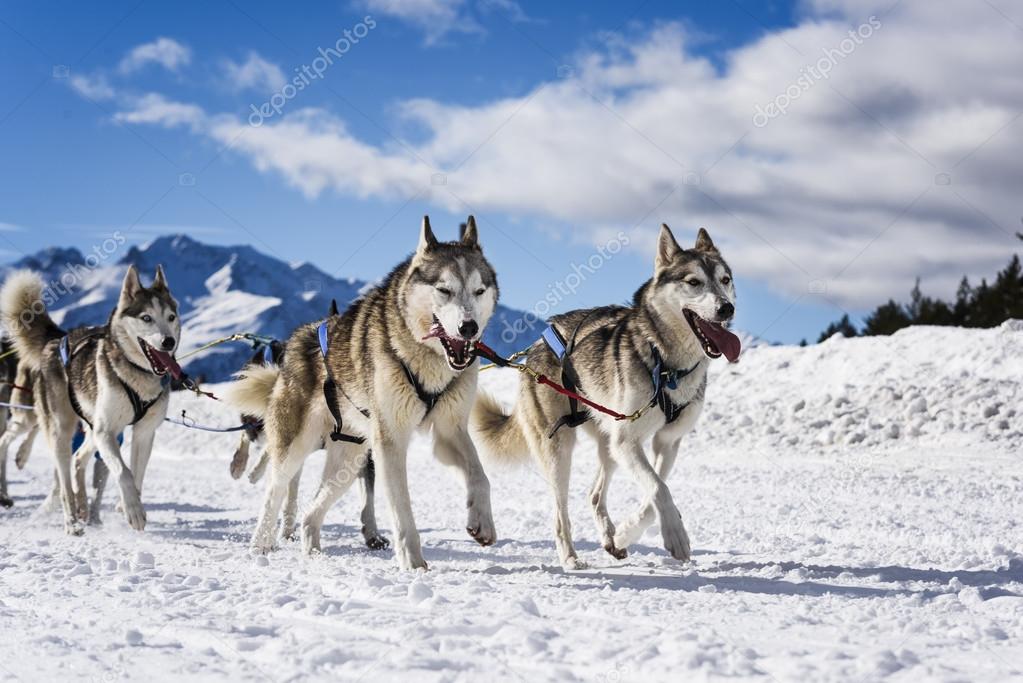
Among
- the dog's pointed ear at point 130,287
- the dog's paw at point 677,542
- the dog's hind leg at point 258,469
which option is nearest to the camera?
the dog's paw at point 677,542

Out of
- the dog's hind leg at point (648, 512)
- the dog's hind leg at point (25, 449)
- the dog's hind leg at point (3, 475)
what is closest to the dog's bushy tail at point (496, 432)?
the dog's hind leg at point (648, 512)

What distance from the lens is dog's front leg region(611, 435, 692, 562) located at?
4859 mm

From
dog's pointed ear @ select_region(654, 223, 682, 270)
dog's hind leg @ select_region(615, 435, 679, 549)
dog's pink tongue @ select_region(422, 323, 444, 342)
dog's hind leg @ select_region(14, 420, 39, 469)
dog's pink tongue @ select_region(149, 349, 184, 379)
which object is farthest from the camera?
dog's hind leg @ select_region(14, 420, 39, 469)

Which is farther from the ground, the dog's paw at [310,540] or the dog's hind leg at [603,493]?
the dog's hind leg at [603,493]

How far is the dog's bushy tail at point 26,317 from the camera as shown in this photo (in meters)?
9.12

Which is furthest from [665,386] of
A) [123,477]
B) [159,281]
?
[159,281]

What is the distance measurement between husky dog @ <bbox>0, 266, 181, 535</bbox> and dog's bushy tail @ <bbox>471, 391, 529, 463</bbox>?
2.47m

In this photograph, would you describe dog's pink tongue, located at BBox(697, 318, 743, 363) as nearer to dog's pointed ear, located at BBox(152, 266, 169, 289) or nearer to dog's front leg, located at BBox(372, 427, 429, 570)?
dog's front leg, located at BBox(372, 427, 429, 570)

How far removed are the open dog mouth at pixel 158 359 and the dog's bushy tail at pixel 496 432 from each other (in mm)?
2482

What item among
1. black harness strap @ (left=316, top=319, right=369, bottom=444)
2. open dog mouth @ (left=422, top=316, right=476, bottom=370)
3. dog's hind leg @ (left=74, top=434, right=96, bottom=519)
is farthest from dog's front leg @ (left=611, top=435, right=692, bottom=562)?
dog's hind leg @ (left=74, top=434, right=96, bottom=519)

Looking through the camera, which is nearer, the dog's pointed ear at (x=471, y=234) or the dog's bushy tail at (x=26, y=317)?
the dog's pointed ear at (x=471, y=234)

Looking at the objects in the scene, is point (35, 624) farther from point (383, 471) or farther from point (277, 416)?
point (277, 416)

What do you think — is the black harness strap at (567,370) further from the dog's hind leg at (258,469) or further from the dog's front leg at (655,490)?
the dog's hind leg at (258,469)

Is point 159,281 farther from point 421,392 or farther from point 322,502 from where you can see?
point 421,392
